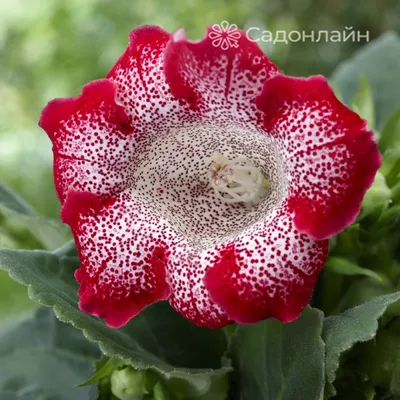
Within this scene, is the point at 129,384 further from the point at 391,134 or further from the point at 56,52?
the point at 56,52

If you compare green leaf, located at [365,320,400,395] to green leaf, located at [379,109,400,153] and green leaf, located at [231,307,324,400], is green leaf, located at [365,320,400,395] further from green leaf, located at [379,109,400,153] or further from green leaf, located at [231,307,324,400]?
green leaf, located at [379,109,400,153]

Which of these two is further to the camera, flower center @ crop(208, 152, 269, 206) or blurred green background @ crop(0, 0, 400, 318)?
blurred green background @ crop(0, 0, 400, 318)

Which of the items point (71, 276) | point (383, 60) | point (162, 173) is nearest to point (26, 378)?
point (71, 276)

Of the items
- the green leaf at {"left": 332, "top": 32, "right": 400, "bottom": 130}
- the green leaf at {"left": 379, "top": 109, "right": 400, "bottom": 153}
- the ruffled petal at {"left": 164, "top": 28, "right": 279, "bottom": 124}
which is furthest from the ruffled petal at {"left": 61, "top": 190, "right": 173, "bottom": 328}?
the green leaf at {"left": 332, "top": 32, "right": 400, "bottom": 130}

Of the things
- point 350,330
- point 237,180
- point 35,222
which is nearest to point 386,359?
point 350,330

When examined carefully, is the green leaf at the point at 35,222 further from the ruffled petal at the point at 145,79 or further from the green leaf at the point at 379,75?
the green leaf at the point at 379,75

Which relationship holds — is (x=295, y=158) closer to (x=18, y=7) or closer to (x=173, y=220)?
(x=173, y=220)

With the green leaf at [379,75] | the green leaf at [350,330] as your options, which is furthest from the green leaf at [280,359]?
the green leaf at [379,75]
